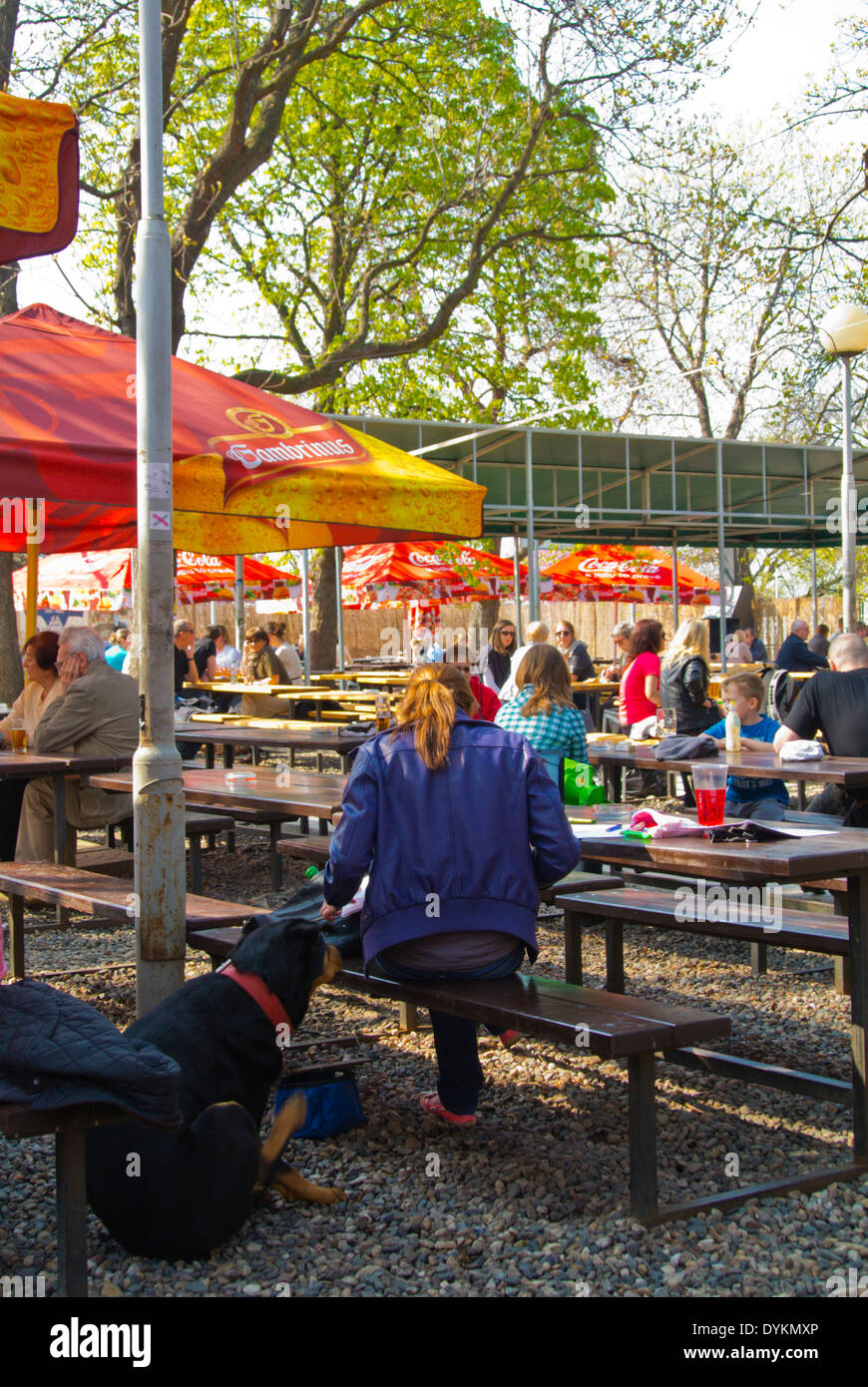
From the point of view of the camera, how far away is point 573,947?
5102 mm

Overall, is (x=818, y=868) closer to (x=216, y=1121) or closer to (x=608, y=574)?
(x=216, y=1121)

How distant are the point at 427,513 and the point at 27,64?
10.4 m

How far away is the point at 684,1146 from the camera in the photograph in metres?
3.97

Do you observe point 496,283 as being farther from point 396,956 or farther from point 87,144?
point 396,956

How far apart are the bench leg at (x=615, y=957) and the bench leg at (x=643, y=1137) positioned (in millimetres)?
1758

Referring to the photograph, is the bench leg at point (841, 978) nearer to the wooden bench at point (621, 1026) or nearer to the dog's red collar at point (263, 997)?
the wooden bench at point (621, 1026)

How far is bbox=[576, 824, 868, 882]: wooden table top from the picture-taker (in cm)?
362

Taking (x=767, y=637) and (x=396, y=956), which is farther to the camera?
(x=767, y=637)

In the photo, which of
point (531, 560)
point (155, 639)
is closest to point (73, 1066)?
point (155, 639)

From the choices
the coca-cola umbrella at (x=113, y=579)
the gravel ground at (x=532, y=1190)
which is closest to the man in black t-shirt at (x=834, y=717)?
the gravel ground at (x=532, y=1190)

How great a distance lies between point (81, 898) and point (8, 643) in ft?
29.0

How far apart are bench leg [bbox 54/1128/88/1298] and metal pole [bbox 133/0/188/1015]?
50.7 inches
